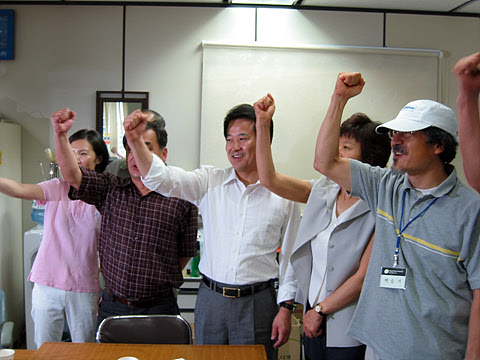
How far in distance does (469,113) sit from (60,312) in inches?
84.3

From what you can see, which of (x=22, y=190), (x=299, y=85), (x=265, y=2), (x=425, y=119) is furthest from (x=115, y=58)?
(x=425, y=119)

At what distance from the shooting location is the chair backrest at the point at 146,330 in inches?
72.4

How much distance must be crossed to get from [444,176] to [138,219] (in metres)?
1.38

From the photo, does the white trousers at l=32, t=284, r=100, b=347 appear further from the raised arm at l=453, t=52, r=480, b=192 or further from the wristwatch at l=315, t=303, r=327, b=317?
the raised arm at l=453, t=52, r=480, b=192

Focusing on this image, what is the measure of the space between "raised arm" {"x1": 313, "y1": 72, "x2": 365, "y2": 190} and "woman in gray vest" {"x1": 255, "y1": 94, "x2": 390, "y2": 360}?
0.82 feet

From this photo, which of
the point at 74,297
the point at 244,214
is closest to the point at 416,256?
the point at 244,214

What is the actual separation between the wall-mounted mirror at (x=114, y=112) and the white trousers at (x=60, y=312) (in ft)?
5.20

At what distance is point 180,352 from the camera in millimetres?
1604

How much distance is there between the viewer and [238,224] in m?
1.96

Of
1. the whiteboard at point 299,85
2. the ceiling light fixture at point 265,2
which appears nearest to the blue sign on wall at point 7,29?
the whiteboard at point 299,85

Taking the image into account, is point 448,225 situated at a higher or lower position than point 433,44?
lower

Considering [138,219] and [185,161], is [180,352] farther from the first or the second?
[185,161]

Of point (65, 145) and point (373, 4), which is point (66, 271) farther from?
point (373, 4)

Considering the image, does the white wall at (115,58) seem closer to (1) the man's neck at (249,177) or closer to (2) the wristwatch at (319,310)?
(1) the man's neck at (249,177)
